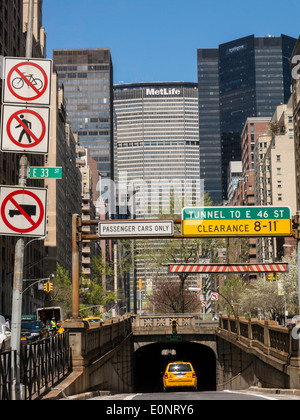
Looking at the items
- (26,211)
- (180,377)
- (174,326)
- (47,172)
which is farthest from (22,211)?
(174,326)

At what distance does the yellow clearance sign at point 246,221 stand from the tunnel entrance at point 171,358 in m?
50.6

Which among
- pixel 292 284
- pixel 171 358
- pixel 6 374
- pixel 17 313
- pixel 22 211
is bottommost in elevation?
pixel 171 358

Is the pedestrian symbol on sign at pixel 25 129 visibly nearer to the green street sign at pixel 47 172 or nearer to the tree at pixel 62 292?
the green street sign at pixel 47 172

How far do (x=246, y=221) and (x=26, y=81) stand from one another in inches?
595

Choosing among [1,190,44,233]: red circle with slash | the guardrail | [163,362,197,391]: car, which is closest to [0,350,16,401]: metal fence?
[1,190,44,233]: red circle with slash

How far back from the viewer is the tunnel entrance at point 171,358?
75188 millimetres

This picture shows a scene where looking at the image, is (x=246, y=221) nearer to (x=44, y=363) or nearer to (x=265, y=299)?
(x=44, y=363)

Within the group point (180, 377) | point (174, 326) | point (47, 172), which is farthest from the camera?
point (174, 326)

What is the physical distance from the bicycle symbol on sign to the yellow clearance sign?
46.5 feet

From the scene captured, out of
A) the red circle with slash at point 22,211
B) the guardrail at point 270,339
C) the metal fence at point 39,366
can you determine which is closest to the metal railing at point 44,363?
the metal fence at point 39,366

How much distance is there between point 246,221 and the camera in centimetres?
2509

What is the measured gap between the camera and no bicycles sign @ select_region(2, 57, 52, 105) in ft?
37.6

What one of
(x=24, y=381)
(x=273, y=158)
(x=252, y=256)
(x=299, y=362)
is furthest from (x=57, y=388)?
(x=252, y=256)

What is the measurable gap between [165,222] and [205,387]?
172 feet
